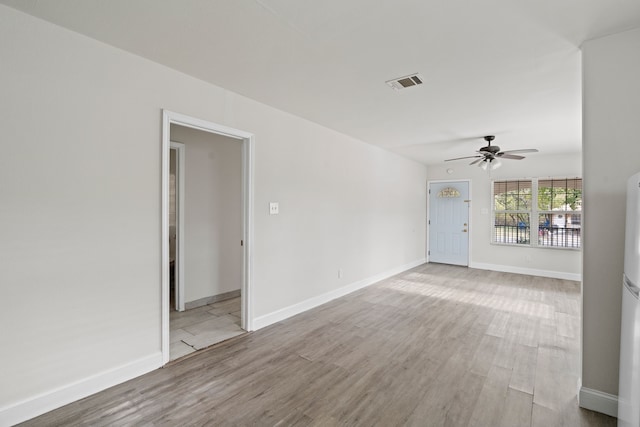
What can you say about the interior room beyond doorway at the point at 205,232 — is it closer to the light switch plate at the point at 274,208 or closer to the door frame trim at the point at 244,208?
the door frame trim at the point at 244,208

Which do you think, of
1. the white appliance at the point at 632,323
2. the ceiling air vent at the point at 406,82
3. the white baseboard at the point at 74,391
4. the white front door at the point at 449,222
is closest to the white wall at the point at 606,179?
the white appliance at the point at 632,323

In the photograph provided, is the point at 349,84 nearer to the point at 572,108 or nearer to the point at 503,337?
the point at 572,108

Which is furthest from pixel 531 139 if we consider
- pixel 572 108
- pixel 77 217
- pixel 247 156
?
pixel 77 217

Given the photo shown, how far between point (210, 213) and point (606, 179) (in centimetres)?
425

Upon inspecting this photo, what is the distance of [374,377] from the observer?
2459mm

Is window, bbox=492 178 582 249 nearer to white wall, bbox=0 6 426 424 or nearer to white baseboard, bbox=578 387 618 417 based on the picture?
white baseboard, bbox=578 387 618 417

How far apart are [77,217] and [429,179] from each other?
7308 mm

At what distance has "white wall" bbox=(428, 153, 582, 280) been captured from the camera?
601cm

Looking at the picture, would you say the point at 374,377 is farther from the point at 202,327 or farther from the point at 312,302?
the point at 202,327

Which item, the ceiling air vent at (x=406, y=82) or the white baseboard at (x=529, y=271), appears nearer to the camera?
the ceiling air vent at (x=406, y=82)

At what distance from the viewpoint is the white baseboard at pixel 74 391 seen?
1.85 m

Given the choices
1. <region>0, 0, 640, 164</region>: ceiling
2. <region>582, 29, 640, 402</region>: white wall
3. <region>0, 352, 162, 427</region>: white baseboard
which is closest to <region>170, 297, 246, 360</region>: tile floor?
<region>0, 352, 162, 427</region>: white baseboard

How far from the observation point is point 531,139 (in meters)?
4.92

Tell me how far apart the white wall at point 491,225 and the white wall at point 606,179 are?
4941 mm
